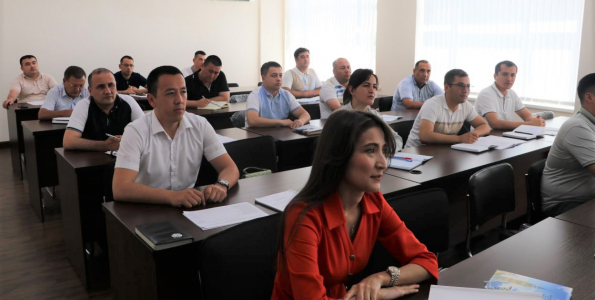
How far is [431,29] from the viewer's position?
711 cm

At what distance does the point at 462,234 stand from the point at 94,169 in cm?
240

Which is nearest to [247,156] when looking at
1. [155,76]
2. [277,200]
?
[155,76]

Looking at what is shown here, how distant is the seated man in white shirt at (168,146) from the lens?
92.6 inches

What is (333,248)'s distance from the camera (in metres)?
1.45

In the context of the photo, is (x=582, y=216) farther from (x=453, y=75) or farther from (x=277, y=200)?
(x=453, y=75)

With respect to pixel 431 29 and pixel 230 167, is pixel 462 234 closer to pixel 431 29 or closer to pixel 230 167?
pixel 230 167

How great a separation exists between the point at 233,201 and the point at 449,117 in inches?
89.4

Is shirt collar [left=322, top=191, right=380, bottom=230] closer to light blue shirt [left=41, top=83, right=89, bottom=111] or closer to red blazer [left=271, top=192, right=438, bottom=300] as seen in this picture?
red blazer [left=271, top=192, right=438, bottom=300]

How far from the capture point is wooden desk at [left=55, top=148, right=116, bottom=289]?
115 inches

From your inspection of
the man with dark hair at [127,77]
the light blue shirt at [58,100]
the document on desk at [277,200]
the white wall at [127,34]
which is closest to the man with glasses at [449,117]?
the document on desk at [277,200]

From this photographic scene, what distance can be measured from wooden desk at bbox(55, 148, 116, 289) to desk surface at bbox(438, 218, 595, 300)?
6.81ft

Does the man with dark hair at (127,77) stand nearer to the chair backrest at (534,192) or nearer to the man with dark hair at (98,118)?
the man with dark hair at (98,118)

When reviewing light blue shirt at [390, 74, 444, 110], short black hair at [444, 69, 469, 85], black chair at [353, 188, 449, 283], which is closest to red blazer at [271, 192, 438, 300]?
black chair at [353, 188, 449, 283]

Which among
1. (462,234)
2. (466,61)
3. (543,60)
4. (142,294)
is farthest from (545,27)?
(142,294)
